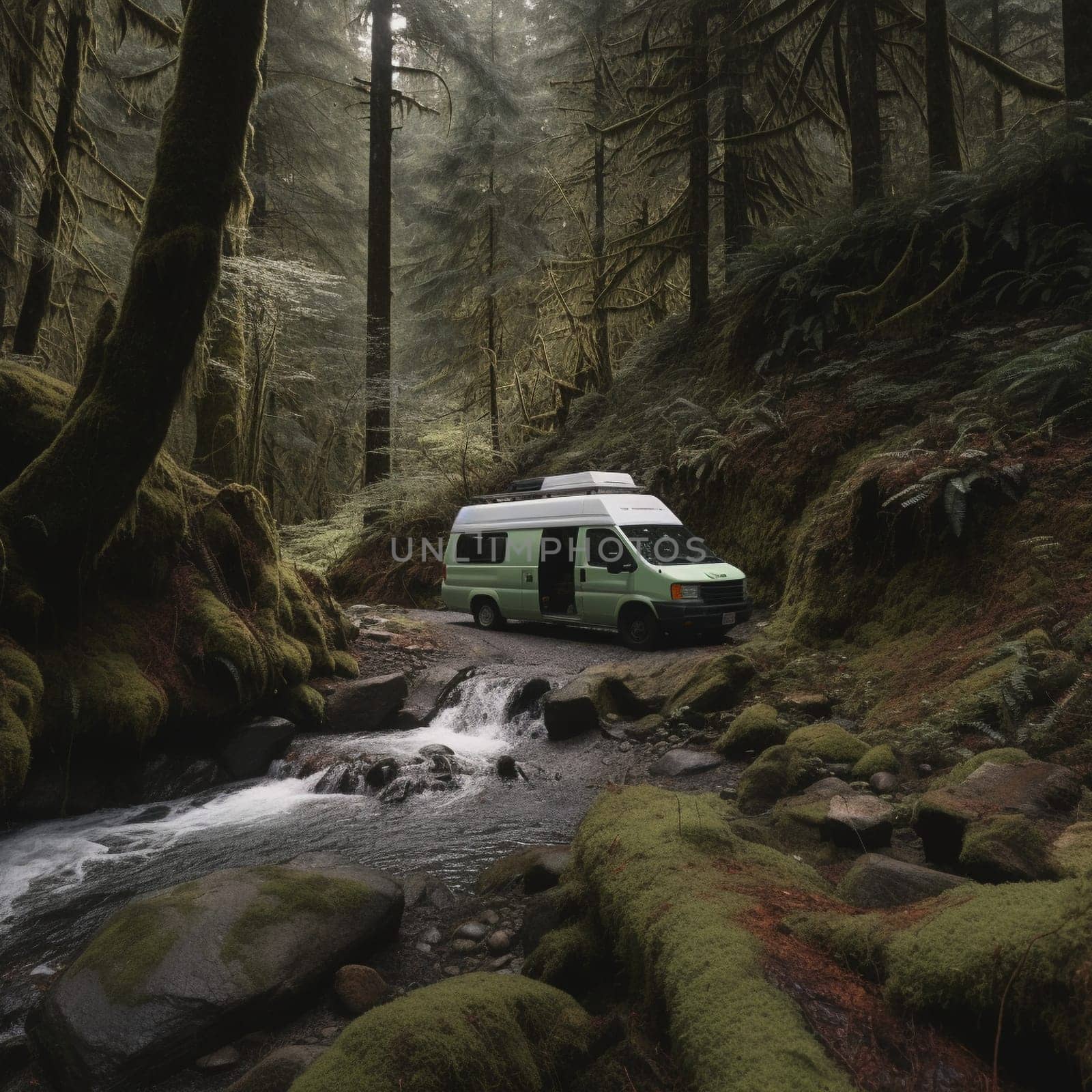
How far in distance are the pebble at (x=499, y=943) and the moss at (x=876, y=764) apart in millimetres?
2857

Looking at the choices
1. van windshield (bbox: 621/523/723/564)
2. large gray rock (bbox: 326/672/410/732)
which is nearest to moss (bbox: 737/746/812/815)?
large gray rock (bbox: 326/672/410/732)

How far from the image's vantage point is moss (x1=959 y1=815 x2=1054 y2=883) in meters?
3.01

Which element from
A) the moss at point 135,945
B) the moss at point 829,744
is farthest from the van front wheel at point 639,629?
the moss at point 135,945

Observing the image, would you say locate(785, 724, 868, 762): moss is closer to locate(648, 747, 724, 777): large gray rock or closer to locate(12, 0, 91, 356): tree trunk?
locate(648, 747, 724, 777): large gray rock

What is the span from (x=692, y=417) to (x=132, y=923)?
12.9 metres

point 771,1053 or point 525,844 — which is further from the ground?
point 771,1053

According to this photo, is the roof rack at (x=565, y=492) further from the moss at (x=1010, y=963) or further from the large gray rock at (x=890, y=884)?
the moss at (x=1010, y=963)

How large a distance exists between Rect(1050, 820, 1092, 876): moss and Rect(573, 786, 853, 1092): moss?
96 cm

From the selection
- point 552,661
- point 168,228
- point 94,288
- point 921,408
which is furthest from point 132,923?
point 94,288

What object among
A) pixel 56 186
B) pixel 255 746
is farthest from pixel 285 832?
pixel 56 186

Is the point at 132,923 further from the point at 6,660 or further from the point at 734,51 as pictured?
the point at 734,51

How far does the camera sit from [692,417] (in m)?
14.6

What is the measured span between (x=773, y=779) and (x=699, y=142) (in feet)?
49.2

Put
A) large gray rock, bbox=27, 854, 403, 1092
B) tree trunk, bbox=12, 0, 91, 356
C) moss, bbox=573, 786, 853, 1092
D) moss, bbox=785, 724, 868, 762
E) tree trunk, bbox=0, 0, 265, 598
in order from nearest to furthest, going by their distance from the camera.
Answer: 1. moss, bbox=573, 786, 853, 1092
2. large gray rock, bbox=27, 854, 403, 1092
3. moss, bbox=785, 724, 868, 762
4. tree trunk, bbox=0, 0, 265, 598
5. tree trunk, bbox=12, 0, 91, 356
